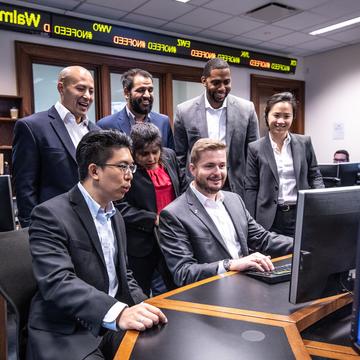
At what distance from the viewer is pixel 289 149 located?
8.48ft

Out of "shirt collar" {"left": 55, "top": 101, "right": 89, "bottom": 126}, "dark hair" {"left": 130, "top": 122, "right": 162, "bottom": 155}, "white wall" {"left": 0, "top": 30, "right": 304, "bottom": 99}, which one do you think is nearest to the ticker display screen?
"white wall" {"left": 0, "top": 30, "right": 304, "bottom": 99}

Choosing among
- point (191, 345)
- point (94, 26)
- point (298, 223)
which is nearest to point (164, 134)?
point (298, 223)

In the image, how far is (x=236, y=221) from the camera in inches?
76.3

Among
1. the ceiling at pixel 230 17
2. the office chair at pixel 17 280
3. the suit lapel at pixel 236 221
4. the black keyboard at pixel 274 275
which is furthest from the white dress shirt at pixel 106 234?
the ceiling at pixel 230 17

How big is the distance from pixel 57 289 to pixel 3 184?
2.82 ft

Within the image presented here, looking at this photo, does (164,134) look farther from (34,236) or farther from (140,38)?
(140,38)

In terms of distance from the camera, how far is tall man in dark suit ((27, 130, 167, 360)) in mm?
1217

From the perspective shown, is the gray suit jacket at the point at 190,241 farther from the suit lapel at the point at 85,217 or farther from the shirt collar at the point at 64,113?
the shirt collar at the point at 64,113

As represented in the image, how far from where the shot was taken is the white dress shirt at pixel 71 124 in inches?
85.1

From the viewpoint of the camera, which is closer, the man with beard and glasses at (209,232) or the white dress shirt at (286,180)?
the man with beard and glasses at (209,232)

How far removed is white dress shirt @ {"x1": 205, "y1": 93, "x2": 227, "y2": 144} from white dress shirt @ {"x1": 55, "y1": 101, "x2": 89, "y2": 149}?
0.86 m

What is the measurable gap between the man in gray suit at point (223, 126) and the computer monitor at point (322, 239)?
1.42 m

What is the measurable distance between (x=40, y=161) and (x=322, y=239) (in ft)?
4.95

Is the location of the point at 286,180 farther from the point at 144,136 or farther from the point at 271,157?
the point at 144,136
